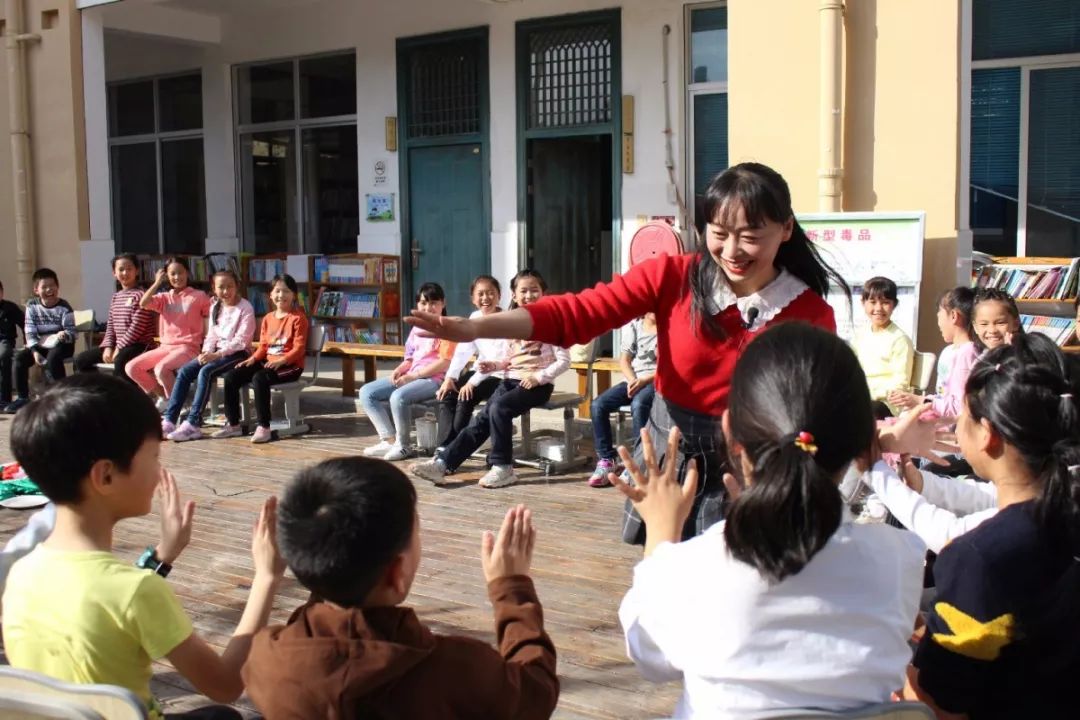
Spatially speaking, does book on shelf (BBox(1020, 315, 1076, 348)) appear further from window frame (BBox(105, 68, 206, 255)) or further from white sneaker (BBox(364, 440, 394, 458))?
window frame (BBox(105, 68, 206, 255))

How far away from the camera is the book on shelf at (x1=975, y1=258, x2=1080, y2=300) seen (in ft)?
23.8

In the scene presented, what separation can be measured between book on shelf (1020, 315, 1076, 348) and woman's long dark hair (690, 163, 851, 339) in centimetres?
477

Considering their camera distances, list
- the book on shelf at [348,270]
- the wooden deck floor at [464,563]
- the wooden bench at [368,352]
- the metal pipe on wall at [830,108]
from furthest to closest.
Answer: the book on shelf at [348,270]
the wooden bench at [368,352]
the metal pipe on wall at [830,108]
the wooden deck floor at [464,563]

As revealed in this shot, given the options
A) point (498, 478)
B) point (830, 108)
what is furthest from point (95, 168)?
point (830, 108)

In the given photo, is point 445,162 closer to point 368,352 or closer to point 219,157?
point 368,352

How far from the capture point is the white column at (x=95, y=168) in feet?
32.3

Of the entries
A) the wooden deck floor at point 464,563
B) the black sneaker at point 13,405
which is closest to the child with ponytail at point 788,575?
the wooden deck floor at point 464,563

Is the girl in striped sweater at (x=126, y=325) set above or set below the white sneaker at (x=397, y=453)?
above

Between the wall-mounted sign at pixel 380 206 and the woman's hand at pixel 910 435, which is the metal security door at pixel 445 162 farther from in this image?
the woman's hand at pixel 910 435

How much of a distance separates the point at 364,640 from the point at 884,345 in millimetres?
4275

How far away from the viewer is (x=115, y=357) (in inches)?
317

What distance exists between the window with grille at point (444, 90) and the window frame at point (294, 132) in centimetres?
91

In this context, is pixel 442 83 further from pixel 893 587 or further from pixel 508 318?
pixel 893 587

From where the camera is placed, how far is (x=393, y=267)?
1014 cm
